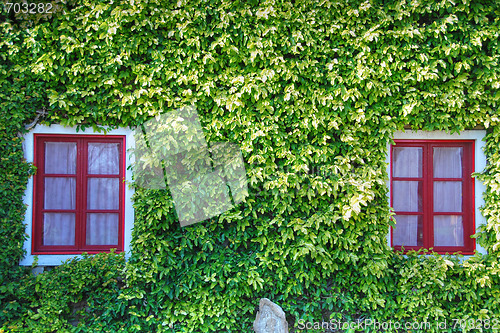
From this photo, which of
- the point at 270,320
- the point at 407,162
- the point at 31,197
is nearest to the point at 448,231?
the point at 407,162

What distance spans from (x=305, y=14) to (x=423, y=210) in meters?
2.54

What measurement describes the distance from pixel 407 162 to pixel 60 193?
3918 mm

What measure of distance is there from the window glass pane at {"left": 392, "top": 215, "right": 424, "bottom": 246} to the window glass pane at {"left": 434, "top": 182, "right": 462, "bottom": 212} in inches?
10.7

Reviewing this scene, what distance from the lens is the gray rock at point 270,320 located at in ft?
11.3

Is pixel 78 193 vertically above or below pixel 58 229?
above

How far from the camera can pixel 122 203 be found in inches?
156

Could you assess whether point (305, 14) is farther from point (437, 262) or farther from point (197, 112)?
point (437, 262)

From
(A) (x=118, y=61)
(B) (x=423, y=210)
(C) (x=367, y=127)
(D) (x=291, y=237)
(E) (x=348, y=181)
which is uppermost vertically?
(A) (x=118, y=61)

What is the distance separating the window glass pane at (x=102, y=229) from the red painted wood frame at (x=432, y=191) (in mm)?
3140

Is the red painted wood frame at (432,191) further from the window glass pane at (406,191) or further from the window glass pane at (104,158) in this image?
the window glass pane at (104,158)

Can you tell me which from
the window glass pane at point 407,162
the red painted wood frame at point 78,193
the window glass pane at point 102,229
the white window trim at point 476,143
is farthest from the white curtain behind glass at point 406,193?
the window glass pane at point 102,229

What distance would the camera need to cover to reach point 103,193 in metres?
3.98

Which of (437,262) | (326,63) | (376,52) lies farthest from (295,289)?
(376,52)

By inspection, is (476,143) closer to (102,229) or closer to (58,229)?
(102,229)
